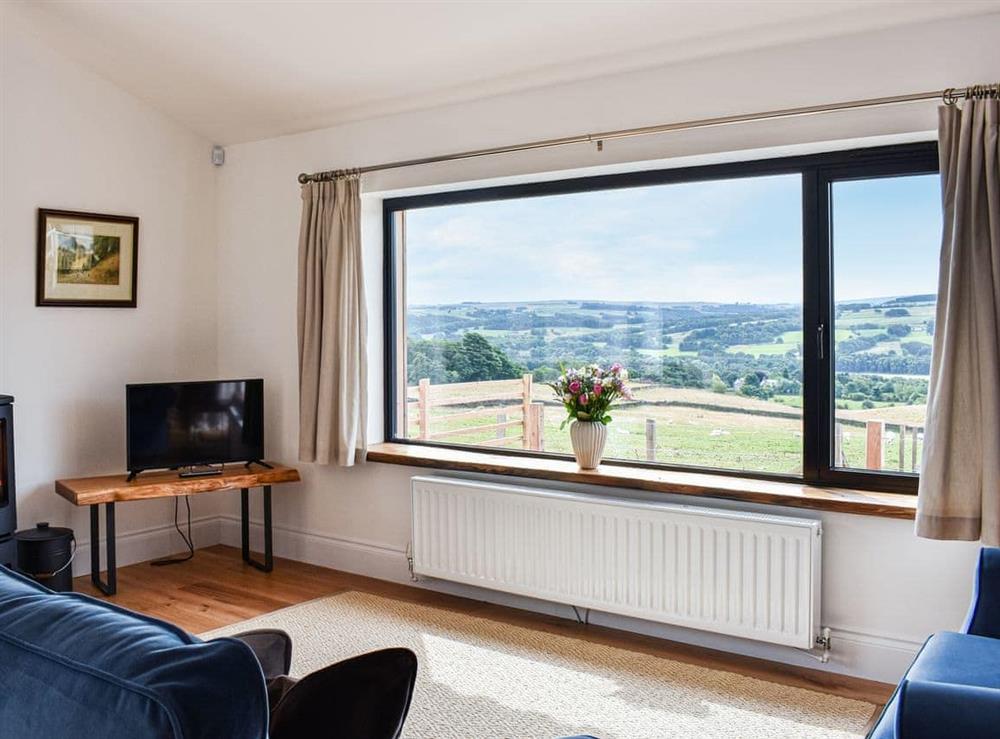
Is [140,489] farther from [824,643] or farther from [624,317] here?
[824,643]

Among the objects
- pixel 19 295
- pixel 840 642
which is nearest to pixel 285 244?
pixel 19 295

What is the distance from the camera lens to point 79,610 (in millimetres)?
1132

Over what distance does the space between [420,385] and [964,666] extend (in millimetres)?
Result: 3100

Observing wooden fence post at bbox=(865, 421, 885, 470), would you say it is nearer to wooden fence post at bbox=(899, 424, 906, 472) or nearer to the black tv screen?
wooden fence post at bbox=(899, 424, 906, 472)

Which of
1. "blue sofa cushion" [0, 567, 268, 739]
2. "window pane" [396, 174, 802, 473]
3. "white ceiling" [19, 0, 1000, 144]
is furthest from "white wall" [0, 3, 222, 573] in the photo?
"blue sofa cushion" [0, 567, 268, 739]

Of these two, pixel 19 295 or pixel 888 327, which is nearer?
pixel 888 327

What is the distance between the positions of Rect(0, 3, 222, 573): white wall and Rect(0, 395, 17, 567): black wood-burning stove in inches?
13.1

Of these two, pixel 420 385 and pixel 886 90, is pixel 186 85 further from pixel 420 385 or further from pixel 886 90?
pixel 886 90

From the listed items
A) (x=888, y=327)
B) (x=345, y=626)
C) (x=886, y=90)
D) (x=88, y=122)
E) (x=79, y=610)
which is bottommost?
(x=345, y=626)

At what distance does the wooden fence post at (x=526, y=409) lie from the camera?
4.30m

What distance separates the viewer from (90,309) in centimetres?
463

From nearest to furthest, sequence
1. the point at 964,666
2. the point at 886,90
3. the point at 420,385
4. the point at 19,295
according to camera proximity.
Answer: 1. the point at 964,666
2. the point at 886,90
3. the point at 19,295
4. the point at 420,385

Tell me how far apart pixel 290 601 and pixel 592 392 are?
1.78 meters

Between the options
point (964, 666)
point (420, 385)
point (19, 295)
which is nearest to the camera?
point (964, 666)
